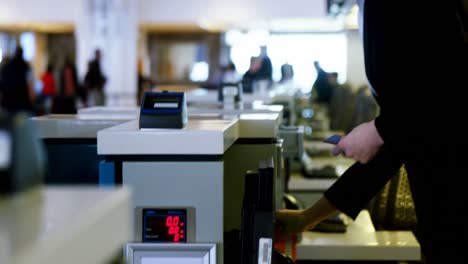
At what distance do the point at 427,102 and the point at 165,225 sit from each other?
61 cm

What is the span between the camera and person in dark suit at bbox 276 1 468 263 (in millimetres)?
1853

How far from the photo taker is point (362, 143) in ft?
6.46

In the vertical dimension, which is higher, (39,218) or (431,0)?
(431,0)

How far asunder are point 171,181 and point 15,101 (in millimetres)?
12747

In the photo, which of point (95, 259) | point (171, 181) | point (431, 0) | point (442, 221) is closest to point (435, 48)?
point (431, 0)

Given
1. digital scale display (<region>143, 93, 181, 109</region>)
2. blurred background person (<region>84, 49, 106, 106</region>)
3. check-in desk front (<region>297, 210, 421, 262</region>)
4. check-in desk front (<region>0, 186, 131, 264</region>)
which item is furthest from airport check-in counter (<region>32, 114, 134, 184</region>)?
blurred background person (<region>84, 49, 106, 106</region>)

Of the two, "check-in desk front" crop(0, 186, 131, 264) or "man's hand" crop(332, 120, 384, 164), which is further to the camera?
"man's hand" crop(332, 120, 384, 164)

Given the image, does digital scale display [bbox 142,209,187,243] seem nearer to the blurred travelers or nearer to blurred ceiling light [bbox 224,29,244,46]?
the blurred travelers

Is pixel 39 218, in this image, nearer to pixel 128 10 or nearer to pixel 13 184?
pixel 13 184

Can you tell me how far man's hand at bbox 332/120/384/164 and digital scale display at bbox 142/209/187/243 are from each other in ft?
1.29

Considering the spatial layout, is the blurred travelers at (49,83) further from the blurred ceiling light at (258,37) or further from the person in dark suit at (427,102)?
the person in dark suit at (427,102)

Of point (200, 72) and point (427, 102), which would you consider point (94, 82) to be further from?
point (427, 102)

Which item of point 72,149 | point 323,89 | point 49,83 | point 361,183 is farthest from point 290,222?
point 49,83

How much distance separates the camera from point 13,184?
68 centimetres
